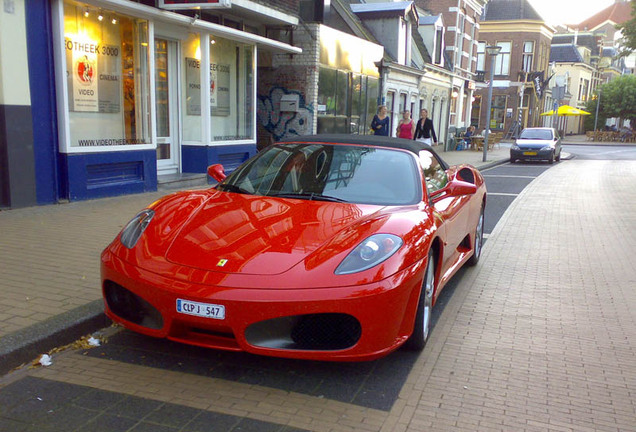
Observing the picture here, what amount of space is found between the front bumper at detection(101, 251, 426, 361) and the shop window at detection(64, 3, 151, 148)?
6.07m

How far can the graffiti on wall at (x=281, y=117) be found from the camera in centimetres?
1518

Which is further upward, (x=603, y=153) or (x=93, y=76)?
(x=93, y=76)

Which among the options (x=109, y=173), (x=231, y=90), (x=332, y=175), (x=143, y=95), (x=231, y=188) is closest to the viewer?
(x=332, y=175)

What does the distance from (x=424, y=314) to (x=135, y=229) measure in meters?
2.07

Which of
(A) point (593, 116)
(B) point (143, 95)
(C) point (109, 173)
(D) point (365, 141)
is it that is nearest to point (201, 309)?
(D) point (365, 141)

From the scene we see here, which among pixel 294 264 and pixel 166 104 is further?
pixel 166 104

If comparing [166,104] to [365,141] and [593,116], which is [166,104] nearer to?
[365,141]

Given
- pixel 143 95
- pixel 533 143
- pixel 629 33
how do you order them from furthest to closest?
1. pixel 533 143
2. pixel 629 33
3. pixel 143 95

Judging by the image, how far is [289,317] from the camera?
3129 mm

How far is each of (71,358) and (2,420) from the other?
805 millimetres

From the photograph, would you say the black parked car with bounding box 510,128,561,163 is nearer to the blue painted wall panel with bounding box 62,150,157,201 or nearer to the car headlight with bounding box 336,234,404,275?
the blue painted wall panel with bounding box 62,150,157,201

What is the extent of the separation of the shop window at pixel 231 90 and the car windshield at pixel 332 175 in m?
7.71

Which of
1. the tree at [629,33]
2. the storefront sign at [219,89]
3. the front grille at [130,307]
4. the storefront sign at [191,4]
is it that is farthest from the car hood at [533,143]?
the front grille at [130,307]

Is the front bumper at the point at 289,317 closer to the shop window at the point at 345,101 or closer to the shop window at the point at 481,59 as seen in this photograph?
the shop window at the point at 345,101
